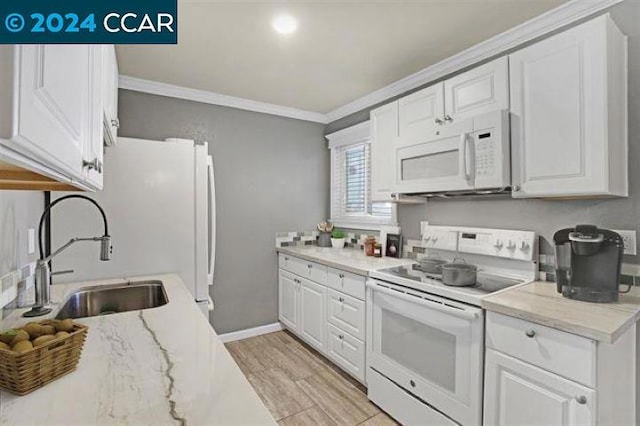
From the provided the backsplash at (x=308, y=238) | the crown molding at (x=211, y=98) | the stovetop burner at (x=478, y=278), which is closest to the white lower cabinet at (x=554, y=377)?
the stovetop burner at (x=478, y=278)

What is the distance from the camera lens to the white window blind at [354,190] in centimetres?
327

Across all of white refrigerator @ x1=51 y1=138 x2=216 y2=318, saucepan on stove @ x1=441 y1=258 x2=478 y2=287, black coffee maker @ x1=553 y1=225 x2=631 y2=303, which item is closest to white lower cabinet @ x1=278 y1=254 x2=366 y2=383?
saucepan on stove @ x1=441 y1=258 x2=478 y2=287

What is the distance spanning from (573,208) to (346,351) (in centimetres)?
177

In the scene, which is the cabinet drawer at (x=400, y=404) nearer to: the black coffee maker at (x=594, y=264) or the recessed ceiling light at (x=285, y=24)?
the black coffee maker at (x=594, y=264)

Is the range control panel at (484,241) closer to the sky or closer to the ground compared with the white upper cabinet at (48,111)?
closer to the ground

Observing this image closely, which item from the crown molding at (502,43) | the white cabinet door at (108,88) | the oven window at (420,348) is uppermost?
the crown molding at (502,43)

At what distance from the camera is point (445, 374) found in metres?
1.69

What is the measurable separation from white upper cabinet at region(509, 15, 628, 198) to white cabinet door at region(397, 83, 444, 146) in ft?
1.50

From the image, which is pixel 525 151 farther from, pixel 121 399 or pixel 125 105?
pixel 125 105

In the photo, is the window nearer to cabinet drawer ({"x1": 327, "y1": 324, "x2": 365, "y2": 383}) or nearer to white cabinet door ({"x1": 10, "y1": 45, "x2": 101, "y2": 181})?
cabinet drawer ({"x1": 327, "y1": 324, "x2": 365, "y2": 383})

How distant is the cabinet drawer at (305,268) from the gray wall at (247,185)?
0.20m

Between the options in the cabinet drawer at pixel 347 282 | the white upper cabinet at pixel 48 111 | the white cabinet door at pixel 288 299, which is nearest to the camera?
the white upper cabinet at pixel 48 111

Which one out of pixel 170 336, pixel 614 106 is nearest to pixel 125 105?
pixel 170 336

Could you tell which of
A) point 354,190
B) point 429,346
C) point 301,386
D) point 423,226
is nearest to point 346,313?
point 301,386
